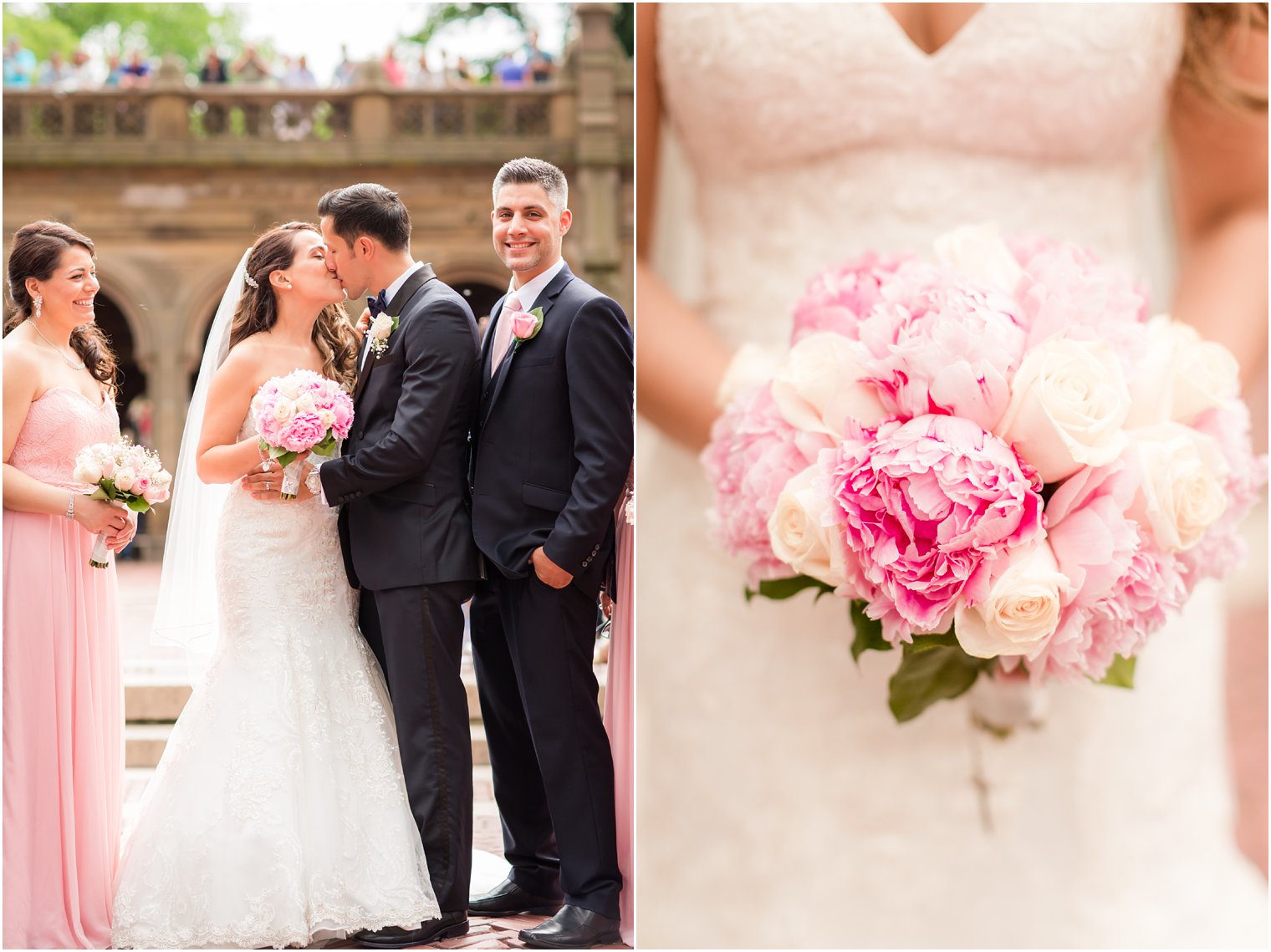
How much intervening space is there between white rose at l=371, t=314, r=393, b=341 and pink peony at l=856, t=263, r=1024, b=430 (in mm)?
1420

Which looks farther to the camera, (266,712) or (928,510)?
(266,712)

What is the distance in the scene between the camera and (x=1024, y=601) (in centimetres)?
146

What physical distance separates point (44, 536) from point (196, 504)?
388 mm

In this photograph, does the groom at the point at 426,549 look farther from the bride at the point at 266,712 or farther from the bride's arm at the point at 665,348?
the bride's arm at the point at 665,348

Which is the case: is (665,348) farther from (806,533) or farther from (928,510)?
(928,510)

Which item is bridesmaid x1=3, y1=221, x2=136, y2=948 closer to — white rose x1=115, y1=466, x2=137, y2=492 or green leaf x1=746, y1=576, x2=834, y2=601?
white rose x1=115, y1=466, x2=137, y2=492

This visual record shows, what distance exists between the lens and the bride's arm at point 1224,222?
2061 millimetres

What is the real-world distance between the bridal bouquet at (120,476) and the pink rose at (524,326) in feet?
2.78

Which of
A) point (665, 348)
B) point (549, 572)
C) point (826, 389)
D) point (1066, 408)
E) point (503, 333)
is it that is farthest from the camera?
point (503, 333)

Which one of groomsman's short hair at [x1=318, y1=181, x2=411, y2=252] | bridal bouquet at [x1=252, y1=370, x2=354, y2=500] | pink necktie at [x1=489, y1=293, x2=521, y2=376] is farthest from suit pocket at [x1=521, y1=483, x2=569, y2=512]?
groomsman's short hair at [x1=318, y1=181, x2=411, y2=252]

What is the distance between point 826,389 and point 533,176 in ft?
4.19

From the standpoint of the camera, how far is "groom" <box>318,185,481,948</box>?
2.60 m

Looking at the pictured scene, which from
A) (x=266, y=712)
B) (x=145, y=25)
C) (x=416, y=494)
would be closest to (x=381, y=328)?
(x=416, y=494)

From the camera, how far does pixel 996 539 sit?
58.1 inches
